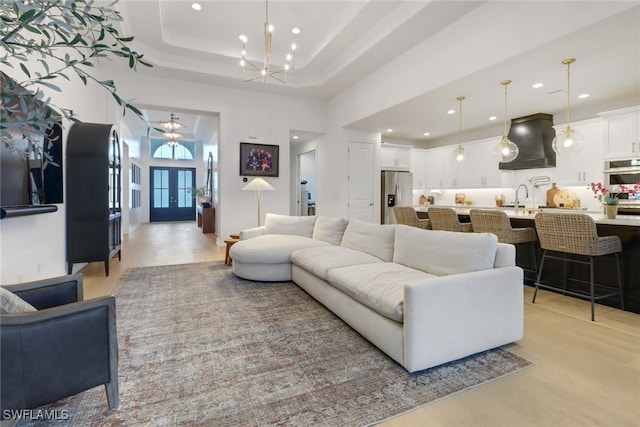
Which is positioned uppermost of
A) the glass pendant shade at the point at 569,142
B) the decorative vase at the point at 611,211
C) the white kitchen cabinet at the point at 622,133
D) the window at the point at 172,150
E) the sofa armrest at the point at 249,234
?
the window at the point at 172,150

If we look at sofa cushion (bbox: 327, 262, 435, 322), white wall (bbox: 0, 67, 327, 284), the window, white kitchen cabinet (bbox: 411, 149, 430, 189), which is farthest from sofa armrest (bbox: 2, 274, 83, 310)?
the window

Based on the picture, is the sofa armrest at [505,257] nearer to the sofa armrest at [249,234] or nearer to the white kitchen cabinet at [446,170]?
the sofa armrest at [249,234]

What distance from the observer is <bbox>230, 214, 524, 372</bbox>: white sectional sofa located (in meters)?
1.92

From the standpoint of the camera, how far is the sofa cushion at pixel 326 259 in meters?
2.98

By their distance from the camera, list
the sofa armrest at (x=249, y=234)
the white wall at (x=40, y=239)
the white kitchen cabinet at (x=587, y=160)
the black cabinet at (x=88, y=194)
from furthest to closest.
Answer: the white kitchen cabinet at (x=587, y=160)
the sofa armrest at (x=249, y=234)
the black cabinet at (x=88, y=194)
the white wall at (x=40, y=239)

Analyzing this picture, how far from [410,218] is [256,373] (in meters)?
3.53

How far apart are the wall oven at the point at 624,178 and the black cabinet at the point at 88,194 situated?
7581mm

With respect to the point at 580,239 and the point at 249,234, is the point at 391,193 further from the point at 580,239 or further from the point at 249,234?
the point at 580,239

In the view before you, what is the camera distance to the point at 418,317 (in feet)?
6.15

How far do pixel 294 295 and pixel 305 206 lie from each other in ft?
22.9

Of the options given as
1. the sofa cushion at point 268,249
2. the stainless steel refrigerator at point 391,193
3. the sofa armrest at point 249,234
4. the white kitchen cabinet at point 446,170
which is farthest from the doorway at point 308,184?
the sofa cushion at point 268,249

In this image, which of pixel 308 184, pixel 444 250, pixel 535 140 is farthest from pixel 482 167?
pixel 308 184

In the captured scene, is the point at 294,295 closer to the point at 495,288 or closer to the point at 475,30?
the point at 495,288

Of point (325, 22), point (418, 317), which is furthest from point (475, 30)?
point (418, 317)
